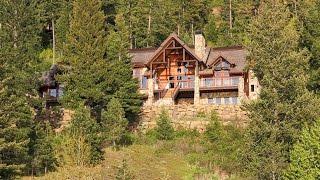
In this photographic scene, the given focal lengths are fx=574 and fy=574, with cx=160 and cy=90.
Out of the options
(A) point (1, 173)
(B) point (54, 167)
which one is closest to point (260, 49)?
(B) point (54, 167)

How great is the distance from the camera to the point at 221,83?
51.8 metres

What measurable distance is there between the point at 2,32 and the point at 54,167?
13.8 m

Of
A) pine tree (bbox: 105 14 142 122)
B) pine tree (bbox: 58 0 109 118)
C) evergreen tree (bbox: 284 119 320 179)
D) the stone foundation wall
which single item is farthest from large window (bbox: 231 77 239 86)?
evergreen tree (bbox: 284 119 320 179)

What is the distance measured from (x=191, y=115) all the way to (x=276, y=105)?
48.4 feet

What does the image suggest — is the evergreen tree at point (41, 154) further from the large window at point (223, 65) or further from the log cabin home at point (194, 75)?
the large window at point (223, 65)

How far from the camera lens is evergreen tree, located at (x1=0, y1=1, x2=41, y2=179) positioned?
103 ft

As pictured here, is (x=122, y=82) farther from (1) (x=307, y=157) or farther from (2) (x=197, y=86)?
(1) (x=307, y=157)

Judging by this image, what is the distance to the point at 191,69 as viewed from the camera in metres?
54.8

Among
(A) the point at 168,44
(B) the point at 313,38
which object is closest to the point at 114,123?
(A) the point at 168,44

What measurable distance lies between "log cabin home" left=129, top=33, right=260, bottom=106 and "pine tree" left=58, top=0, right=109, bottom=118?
7555 millimetres

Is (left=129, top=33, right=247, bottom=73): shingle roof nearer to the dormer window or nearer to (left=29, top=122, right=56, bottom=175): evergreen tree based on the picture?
the dormer window

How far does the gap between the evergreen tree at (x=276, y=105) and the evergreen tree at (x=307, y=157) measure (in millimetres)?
2406

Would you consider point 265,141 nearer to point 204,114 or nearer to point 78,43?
point 204,114

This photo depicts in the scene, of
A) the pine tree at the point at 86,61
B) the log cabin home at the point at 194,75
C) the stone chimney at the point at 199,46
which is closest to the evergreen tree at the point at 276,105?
the pine tree at the point at 86,61
